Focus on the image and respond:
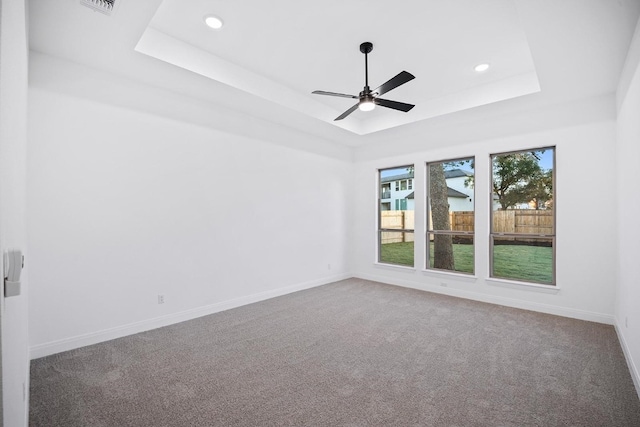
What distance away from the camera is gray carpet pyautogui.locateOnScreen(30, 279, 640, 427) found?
2.05m

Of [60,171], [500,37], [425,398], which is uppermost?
[500,37]

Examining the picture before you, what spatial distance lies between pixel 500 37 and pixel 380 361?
3.40 meters

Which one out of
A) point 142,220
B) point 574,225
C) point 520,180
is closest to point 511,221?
point 520,180

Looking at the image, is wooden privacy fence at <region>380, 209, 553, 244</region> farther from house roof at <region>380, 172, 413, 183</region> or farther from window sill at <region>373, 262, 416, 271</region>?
house roof at <region>380, 172, 413, 183</region>

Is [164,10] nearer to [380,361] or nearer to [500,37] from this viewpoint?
[500,37]

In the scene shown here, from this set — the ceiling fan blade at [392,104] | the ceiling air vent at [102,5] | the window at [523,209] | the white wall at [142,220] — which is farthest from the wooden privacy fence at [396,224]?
the ceiling air vent at [102,5]

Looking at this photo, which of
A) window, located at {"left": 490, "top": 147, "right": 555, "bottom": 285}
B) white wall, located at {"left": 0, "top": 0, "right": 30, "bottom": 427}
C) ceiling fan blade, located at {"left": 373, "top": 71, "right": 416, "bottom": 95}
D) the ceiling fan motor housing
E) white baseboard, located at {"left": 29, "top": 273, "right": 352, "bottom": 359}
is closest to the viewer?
white wall, located at {"left": 0, "top": 0, "right": 30, "bottom": 427}

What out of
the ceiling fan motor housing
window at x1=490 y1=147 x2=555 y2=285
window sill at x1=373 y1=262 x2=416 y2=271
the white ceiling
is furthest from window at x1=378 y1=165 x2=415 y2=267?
the ceiling fan motor housing

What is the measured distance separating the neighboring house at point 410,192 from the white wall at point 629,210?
1.98 metres

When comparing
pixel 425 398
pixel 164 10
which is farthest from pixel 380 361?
pixel 164 10

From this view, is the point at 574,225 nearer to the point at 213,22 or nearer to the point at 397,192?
the point at 397,192

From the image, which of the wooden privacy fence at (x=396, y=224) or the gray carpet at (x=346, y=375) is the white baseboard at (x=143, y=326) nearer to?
the gray carpet at (x=346, y=375)

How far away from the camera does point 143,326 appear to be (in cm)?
347

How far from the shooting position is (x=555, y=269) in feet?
13.5
